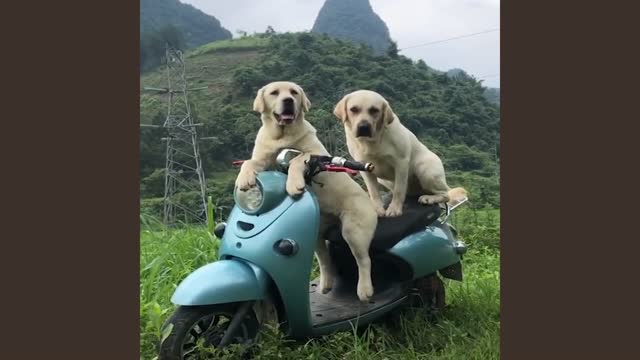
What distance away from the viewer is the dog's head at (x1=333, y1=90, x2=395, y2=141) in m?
3.17

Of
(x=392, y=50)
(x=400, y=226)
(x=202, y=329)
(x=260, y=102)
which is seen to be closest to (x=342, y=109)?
(x=260, y=102)

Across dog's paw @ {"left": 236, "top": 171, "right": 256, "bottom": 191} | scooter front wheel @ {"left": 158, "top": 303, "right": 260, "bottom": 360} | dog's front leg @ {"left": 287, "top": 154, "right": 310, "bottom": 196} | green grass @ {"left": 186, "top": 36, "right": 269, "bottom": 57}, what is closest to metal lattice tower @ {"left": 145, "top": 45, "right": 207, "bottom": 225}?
green grass @ {"left": 186, "top": 36, "right": 269, "bottom": 57}

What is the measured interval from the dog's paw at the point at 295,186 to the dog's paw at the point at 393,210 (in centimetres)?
73

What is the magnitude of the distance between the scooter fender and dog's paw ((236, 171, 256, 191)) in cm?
39

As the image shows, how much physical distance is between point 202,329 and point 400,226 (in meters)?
1.24

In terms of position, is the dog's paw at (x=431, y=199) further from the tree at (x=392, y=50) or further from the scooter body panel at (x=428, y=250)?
the tree at (x=392, y=50)

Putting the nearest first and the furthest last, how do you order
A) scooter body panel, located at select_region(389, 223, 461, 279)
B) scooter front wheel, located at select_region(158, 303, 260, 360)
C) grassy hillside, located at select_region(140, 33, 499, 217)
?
1. scooter front wheel, located at select_region(158, 303, 260, 360)
2. scooter body panel, located at select_region(389, 223, 461, 279)
3. grassy hillside, located at select_region(140, 33, 499, 217)

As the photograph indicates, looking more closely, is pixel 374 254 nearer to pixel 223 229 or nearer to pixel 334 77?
pixel 223 229

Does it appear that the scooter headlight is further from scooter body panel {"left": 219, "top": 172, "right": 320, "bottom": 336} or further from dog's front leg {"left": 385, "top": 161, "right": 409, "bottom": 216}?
dog's front leg {"left": 385, "top": 161, "right": 409, "bottom": 216}

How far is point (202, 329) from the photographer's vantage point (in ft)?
8.80

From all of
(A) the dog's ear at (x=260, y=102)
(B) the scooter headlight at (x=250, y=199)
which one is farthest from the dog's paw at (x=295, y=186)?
(A) the dog's ear at (x=260, y=102)

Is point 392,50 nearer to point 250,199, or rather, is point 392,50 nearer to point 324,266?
point 324,266

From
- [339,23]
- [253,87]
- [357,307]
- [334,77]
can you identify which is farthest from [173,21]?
[357,307]

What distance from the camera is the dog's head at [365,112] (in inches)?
125
